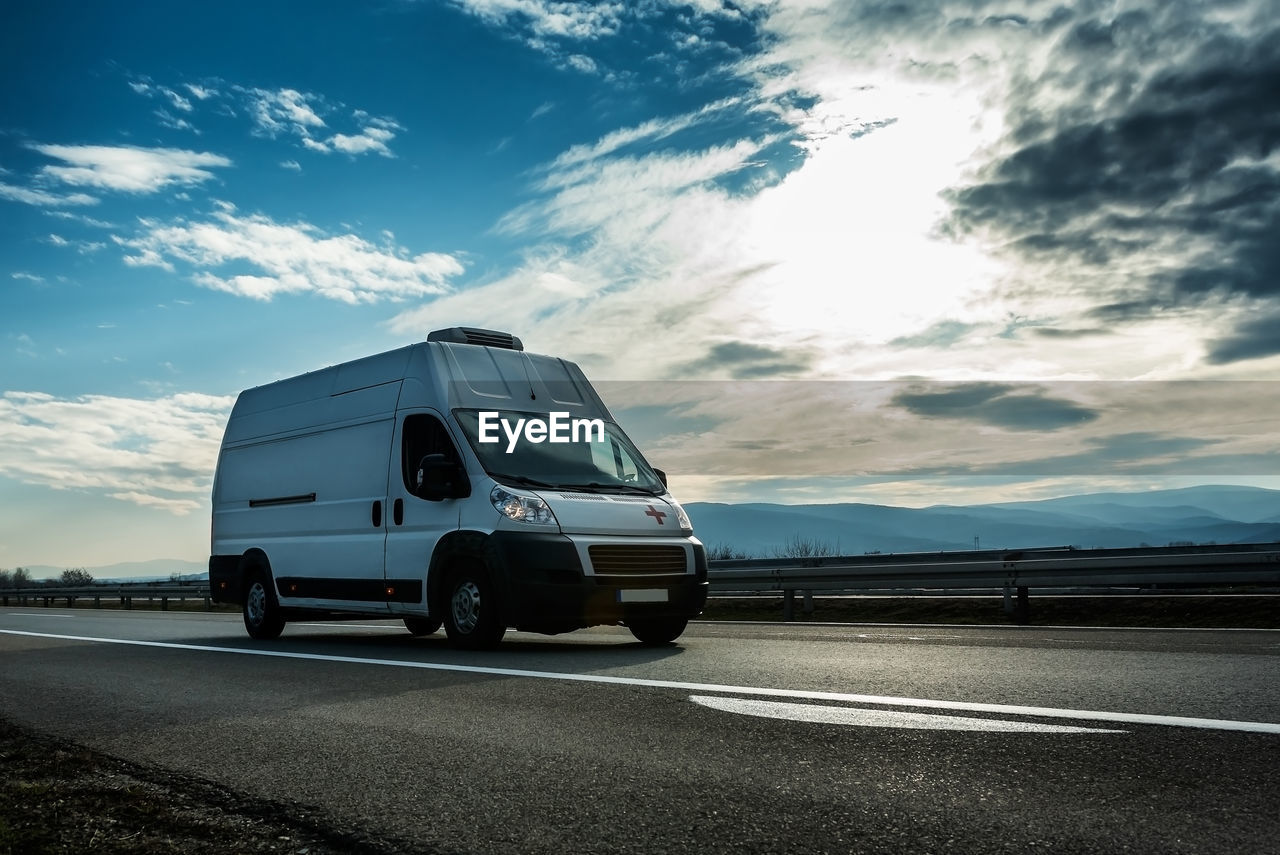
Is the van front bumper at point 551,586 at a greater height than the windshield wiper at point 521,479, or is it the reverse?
the windshield wiper at point 521,479

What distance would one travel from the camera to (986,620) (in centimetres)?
1565

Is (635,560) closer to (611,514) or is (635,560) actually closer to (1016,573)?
(611,514)

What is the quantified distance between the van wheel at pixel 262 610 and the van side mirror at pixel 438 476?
12.6ft

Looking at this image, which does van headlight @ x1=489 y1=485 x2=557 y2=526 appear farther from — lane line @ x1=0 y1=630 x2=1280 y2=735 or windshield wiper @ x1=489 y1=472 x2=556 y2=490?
lane line @ x1=0 y1=630 x2=1280 y2=735

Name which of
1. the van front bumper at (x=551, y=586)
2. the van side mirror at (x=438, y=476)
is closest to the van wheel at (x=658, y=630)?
the van front bumper at (x=551, y=586)

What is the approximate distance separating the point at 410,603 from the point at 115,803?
21.5 feet

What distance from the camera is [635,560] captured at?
32.6 ft

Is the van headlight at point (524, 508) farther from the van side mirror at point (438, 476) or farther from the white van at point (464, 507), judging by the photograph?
the van side mirror at point (438, 476)

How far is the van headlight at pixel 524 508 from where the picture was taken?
9.57 m

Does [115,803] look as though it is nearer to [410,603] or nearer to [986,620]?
[410,603]

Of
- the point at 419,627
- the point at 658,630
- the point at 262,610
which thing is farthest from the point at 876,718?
the point at 262,610

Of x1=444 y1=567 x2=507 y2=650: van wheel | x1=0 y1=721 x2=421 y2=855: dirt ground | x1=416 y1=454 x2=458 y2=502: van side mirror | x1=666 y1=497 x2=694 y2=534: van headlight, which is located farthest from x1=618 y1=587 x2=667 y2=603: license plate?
x1=0 y1=721 x2=421 y2=855: dirt ground

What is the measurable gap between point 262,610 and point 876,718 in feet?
31.6

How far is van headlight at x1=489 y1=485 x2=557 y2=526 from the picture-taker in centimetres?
957
